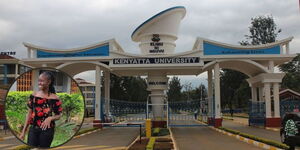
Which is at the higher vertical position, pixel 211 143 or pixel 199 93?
pixel 199 93

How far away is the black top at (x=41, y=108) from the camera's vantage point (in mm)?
3258

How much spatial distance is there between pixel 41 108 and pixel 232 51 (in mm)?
16889

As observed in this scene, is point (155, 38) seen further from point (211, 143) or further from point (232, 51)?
point (211, 143)

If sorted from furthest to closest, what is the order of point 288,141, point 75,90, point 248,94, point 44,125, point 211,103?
point 248,94, point 211,103, point 288,141, point 75,90, point 44,125

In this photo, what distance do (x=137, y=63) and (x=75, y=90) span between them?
50.2 ft

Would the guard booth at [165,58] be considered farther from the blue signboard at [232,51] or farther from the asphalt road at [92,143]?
the asphalt road at [92,143]

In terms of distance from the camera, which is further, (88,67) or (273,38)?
(273,38)

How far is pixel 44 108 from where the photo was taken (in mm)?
3279

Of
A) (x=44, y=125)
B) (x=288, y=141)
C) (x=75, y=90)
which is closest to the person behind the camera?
(x=44, y=125)

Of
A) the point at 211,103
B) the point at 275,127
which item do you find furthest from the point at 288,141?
the point at 211,103

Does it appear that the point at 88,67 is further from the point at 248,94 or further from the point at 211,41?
the point at 248,94

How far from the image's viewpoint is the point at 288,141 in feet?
30.0

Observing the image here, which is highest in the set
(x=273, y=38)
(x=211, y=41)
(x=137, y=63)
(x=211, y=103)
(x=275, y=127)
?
(x=273, y=38)

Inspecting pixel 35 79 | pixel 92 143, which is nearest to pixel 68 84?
pixel 35 79
